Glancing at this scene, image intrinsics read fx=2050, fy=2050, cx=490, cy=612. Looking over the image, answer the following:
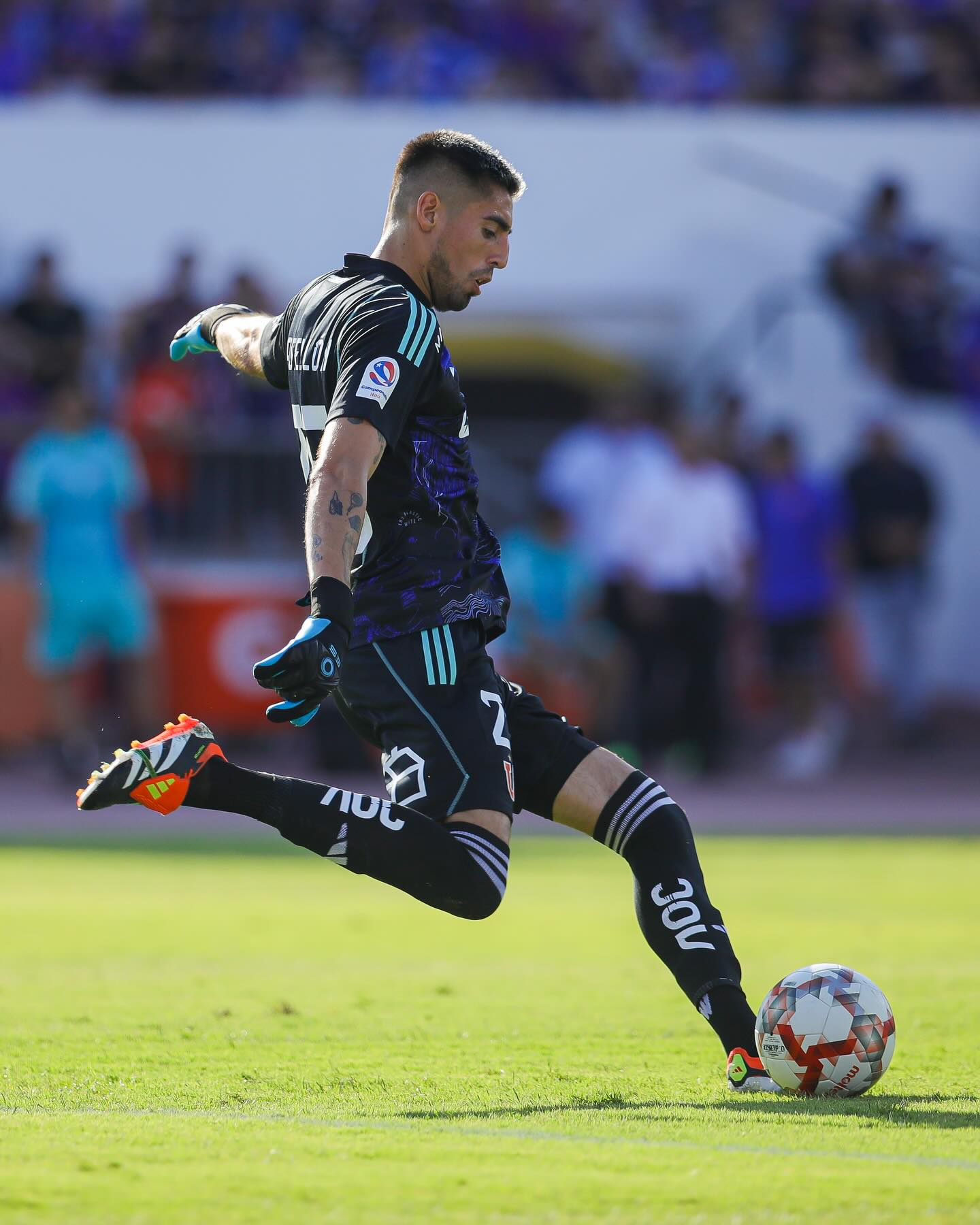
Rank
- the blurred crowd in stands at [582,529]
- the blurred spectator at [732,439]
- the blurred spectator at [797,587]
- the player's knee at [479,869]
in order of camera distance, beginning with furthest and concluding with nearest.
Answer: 1. the blurred spectator at [732,439]
2. the blurred spectator at [797,587]
3. the blurred crowd in stands at [582,529]
4. the player's knee at [479,869]

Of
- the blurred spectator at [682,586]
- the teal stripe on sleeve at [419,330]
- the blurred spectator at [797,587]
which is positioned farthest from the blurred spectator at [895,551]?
the teal stripe on sleeve at [419,330]

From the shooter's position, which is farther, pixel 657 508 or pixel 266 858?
pixel 657 508

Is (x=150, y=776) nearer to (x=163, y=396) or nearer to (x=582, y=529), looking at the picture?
(x=163, y=396)

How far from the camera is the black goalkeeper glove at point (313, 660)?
451cm

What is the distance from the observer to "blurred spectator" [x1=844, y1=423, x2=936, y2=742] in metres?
16.9

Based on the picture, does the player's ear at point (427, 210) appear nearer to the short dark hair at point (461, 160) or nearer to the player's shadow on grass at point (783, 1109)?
the short dark hair at point (461, 160)

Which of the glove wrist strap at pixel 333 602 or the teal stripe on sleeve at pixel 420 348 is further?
the teal stripe on sleeve at pixel 420 348

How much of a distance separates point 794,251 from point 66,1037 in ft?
47.9

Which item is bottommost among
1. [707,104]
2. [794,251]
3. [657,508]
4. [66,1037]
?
[66,1037]

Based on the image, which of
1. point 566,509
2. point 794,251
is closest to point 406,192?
point 566,509

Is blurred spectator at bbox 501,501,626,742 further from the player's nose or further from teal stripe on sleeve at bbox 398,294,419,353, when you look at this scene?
teal stripe on sleeve at bbox 398,294,419,353

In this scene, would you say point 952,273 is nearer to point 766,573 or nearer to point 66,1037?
point 766,573

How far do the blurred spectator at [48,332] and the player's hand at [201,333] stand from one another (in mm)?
10526

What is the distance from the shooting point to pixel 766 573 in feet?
53.9
